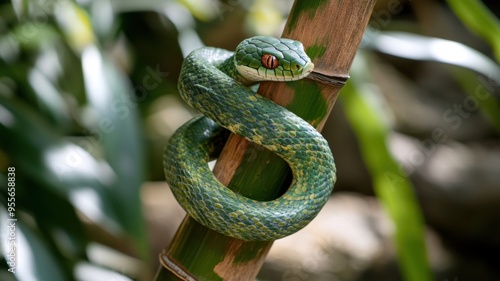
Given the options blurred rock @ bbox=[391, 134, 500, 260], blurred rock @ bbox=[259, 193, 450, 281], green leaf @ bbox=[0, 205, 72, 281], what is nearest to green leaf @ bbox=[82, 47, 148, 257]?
green leaf @ bbox=[0, 205, 72, 281]

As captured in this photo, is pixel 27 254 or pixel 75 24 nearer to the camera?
pixel 27 254

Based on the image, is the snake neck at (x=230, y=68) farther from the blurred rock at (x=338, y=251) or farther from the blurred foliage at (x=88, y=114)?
the blurred rock at (x=338, y=251)

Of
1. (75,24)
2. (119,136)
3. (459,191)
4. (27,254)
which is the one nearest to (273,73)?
(119,136)

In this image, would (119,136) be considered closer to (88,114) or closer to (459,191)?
(88,114)

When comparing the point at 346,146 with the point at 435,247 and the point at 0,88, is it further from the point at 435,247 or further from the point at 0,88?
the point at 0,88

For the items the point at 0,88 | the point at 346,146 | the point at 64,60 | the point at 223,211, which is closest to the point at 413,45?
the point at 223,211

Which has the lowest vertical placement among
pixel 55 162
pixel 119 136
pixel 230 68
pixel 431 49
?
pixel 55 162

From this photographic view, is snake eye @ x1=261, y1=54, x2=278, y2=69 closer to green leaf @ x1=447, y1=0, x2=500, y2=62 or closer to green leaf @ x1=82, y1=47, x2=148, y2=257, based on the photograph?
green leaf @ x1=447, y1=0, x2=500, y2=62
